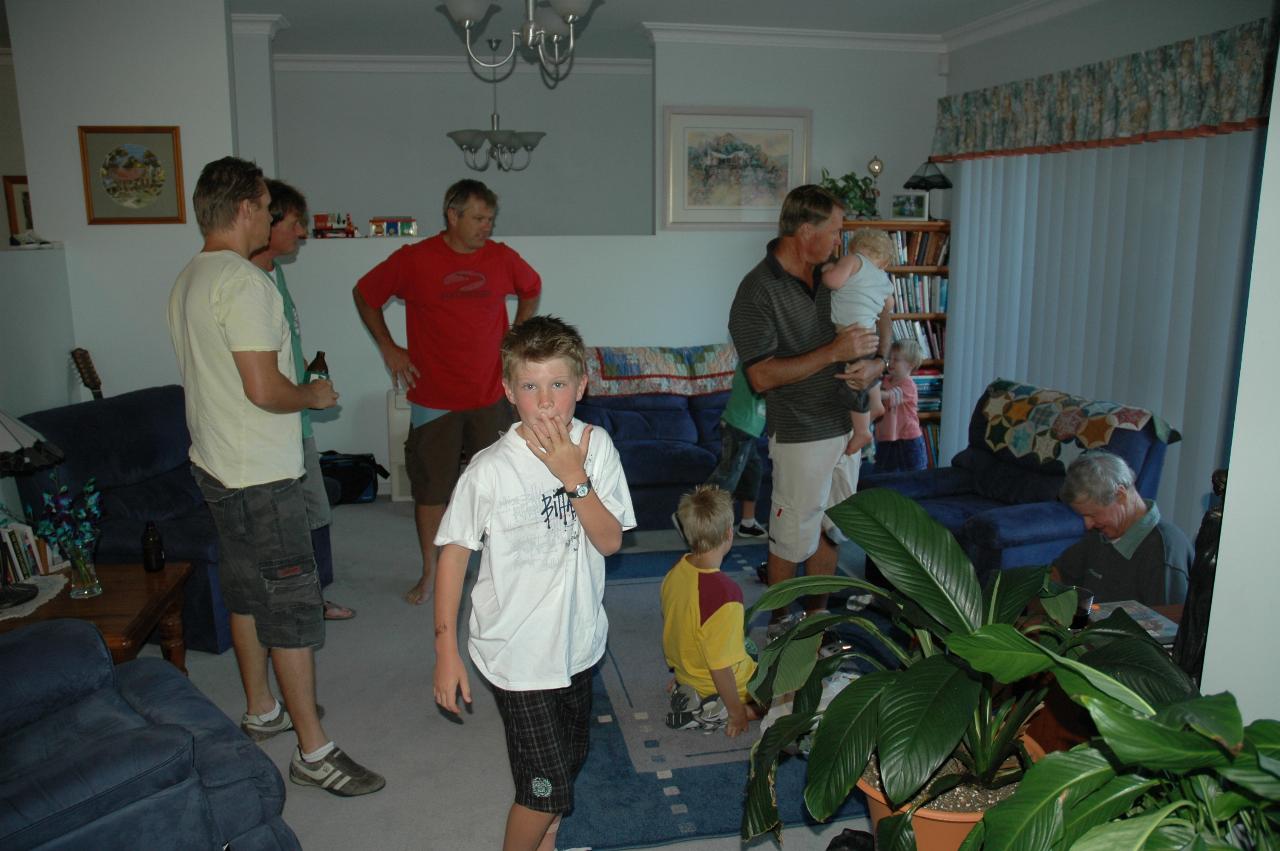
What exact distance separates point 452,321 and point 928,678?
2.68 metres

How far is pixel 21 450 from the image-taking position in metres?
2.62

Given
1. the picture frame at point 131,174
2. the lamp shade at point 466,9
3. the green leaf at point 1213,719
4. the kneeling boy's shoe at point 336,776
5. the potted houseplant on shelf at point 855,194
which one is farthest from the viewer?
the potted houseplant on shelf at point 855,194

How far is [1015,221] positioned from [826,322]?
2665 millimetres

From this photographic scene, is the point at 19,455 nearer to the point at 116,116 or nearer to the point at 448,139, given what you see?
the point at 116,116

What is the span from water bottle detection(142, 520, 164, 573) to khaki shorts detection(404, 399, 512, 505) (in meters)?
0.97

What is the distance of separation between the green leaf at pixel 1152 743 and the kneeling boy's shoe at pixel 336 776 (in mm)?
2073

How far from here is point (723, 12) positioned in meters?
5.29

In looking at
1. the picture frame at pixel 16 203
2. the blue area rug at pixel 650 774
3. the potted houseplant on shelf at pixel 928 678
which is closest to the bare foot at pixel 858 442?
the blue area rug at pixel 650 774

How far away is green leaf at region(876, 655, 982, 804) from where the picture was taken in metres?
1.23

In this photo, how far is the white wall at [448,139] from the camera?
22.3 ft

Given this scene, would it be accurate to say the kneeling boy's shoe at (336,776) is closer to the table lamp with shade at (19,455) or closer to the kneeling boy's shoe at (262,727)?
the kneeling boy's shoe at (262,727)

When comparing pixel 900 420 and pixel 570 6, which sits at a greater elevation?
pixel 570 6

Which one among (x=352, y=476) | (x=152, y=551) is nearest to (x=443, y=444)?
(x=152, y=551)

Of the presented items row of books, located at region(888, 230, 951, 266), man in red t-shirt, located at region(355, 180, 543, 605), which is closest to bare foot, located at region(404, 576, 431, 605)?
A: man in red t-shirt, located at region(355, 180, 543, 605)
